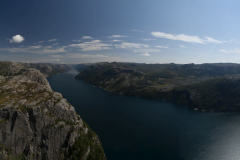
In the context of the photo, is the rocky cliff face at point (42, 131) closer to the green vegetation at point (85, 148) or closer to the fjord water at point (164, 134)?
the green vegetation at point (85, 148)

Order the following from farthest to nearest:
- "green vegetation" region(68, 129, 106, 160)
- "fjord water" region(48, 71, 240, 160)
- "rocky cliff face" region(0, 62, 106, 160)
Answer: "fjord water" region(48, 71, 240, 160)
"green vegetation" region(68, 129, 106, 160)
"rocky cliff face" region(0, 62, 106, 160)

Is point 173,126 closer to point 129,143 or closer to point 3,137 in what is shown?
point 129,143

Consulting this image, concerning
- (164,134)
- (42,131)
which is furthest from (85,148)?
(164,134)

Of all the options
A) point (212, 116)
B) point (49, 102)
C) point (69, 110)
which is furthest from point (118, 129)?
point (212, 116)

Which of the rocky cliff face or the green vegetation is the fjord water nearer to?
the green vegetation

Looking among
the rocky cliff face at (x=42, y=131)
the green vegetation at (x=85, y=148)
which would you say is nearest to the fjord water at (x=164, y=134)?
the green vegetation at (x=85, y=148)

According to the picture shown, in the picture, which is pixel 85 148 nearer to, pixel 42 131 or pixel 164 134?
pixel 42 131

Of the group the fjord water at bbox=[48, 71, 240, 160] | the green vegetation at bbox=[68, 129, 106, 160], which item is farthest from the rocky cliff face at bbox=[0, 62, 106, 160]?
the fjord water at bbox=[48, 71, 240, 160]

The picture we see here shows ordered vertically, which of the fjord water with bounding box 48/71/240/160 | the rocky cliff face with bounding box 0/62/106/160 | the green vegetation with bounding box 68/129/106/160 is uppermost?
the rocky cliff face with bounding box 0/62/106/160

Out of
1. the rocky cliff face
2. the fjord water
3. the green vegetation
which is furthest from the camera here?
the fjord water
